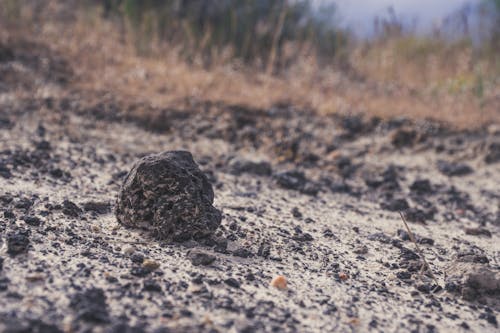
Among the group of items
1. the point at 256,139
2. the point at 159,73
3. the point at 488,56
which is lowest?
the point at 256,139

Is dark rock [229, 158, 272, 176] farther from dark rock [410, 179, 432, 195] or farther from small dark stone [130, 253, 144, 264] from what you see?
small dark stone [130, 253, 144, 264]

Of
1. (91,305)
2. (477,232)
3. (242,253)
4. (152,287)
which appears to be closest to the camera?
(91,305)

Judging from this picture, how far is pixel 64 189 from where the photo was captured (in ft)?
10.4

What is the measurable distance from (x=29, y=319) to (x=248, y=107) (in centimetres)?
434

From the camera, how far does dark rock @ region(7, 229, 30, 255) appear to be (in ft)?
6.81

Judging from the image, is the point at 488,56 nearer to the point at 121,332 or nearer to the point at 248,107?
the point at 248,107

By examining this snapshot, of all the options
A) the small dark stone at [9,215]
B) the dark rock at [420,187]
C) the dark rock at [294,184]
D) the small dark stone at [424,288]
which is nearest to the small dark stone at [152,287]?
the small dark stone at [9,215]

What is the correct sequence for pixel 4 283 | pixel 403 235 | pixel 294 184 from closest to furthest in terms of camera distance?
pixel 4 283
pixel 403 235
pixel 294 184

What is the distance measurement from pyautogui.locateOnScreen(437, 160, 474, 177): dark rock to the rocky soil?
2 cm

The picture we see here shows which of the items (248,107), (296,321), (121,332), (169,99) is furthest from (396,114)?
(121,332)

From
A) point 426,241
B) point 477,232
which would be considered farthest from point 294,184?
point 477,232

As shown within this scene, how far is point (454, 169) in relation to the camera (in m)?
4.85

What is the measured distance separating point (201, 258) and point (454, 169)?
344 cm

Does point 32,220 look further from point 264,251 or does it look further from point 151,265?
point 264,251
